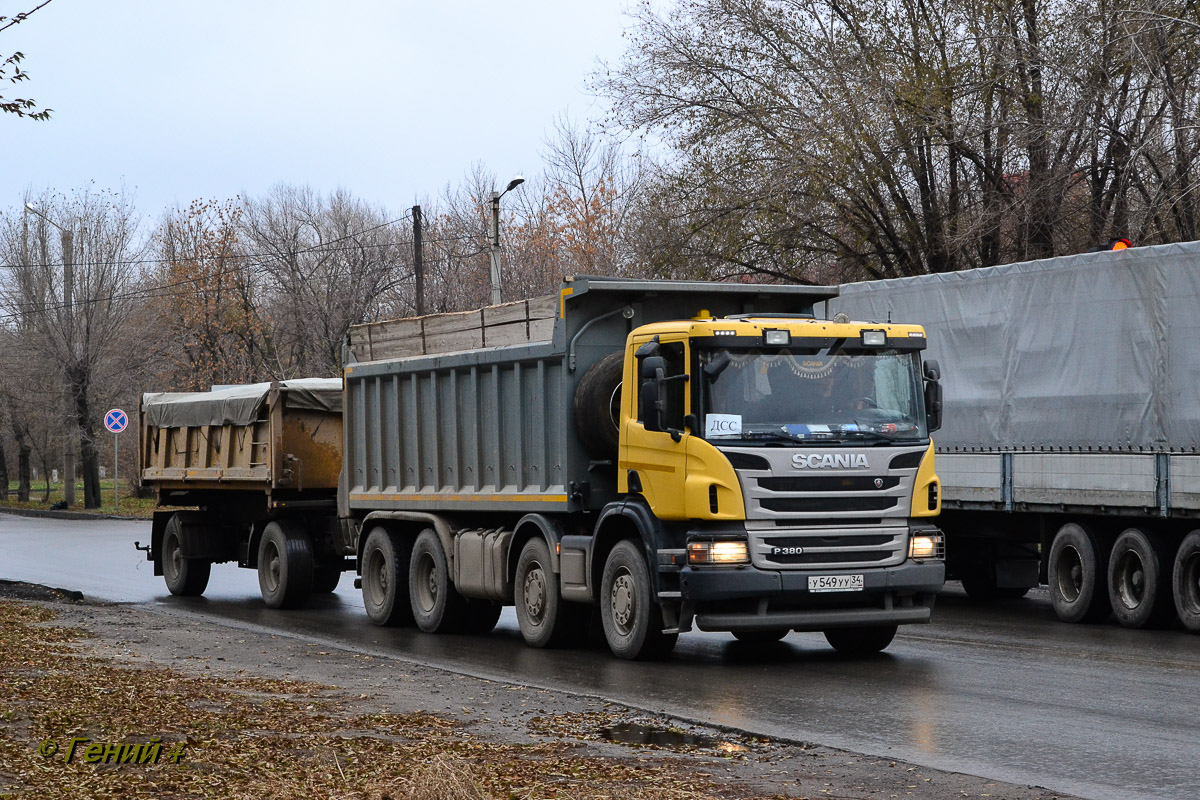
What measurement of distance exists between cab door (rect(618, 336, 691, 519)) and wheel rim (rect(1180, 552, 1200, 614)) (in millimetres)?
5040

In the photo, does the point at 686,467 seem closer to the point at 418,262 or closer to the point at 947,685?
the point at 947,685

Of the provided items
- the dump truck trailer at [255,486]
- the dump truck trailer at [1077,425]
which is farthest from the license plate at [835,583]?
the dump truck trailer at [255,486]

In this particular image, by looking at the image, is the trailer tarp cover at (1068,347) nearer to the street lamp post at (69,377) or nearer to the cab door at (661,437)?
the cab door at (661,437)

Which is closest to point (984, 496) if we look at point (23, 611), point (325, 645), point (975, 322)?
point (975, 322)

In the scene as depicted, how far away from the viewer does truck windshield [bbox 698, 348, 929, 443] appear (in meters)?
11.9

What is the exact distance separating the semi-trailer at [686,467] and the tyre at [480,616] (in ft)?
1.10

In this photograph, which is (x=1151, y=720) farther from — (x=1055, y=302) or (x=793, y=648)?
(x=1055, y=302)

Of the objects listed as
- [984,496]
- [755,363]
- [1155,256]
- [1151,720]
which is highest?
[1155,256]

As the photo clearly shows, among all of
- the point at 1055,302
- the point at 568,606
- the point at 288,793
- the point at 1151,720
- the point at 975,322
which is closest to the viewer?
the point at 288,793

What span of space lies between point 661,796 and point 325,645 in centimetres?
781

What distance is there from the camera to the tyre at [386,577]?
53.2 feet

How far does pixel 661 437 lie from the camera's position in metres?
12.1

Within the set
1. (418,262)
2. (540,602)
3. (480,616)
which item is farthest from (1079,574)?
(418,262)

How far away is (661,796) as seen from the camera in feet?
22.8
